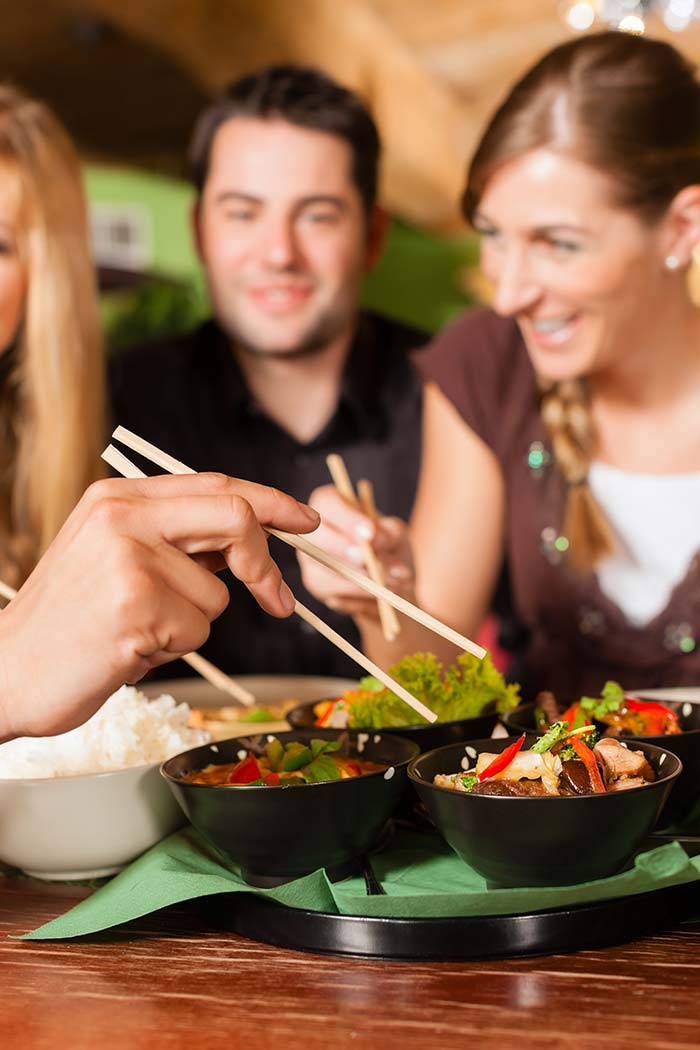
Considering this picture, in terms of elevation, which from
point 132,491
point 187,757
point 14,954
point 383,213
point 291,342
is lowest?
point 14,954

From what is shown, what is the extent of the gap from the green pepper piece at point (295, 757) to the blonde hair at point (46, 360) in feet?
4.10

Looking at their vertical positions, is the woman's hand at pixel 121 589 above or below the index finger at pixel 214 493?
below

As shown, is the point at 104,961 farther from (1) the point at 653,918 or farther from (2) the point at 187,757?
(1) the point at 653,918

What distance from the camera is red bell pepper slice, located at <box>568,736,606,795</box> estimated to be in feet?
3.35

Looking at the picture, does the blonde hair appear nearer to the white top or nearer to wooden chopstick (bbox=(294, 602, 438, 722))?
the white top

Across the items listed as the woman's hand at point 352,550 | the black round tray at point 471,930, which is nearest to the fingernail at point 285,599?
the black round tray at point 471,930

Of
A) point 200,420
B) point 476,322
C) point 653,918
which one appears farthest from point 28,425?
point 653,918

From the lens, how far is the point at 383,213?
8.69 ft

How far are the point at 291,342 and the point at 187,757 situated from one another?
149cm

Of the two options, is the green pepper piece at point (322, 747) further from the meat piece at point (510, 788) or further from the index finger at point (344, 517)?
the index finger at point (344, 517)

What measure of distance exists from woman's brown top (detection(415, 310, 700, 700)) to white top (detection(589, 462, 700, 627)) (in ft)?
0.13

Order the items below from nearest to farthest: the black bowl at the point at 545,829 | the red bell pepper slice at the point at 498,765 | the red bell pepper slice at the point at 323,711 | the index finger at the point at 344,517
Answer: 1. the black bowl at the point at 545,829
2. the red bell pepper slice at the point at 498,765
3. the red bell pepper slice at the point at 323,711
4. the index finger at the point at 344,517

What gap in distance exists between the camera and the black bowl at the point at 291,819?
1020mm

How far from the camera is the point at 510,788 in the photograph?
1015 millimetres
